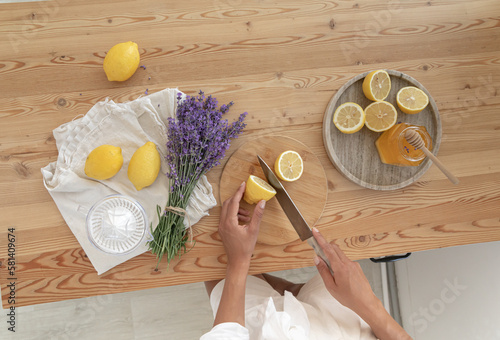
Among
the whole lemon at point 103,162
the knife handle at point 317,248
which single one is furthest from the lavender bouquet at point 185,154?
the knife handle at point 317,248

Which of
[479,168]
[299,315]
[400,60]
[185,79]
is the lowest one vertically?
[299,315]

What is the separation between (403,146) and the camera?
3.89 ft

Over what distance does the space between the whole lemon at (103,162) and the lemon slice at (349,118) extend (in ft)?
2.31

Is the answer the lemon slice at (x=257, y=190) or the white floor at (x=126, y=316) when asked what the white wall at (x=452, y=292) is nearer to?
the white floor at (x=126, y=316)

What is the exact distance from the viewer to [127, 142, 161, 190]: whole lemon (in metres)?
1.12

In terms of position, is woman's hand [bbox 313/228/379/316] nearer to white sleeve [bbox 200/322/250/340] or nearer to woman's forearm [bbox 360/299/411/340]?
woman's forearm [bbox 360/299/411/340]

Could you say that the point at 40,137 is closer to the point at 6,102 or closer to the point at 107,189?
the point at 6,102

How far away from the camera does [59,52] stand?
3.96 ft

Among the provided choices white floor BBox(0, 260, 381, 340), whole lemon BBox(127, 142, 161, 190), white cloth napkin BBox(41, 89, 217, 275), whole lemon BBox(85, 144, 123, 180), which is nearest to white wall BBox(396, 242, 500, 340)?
white floor BBox(0, 260, 381, 340)

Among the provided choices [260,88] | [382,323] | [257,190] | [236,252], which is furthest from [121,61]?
[382,323]

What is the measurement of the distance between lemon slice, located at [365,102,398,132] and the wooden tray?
41 mm

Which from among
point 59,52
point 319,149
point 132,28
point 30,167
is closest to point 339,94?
point 319,149

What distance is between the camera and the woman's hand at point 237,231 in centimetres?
116

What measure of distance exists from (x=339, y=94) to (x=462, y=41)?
0.53 m
